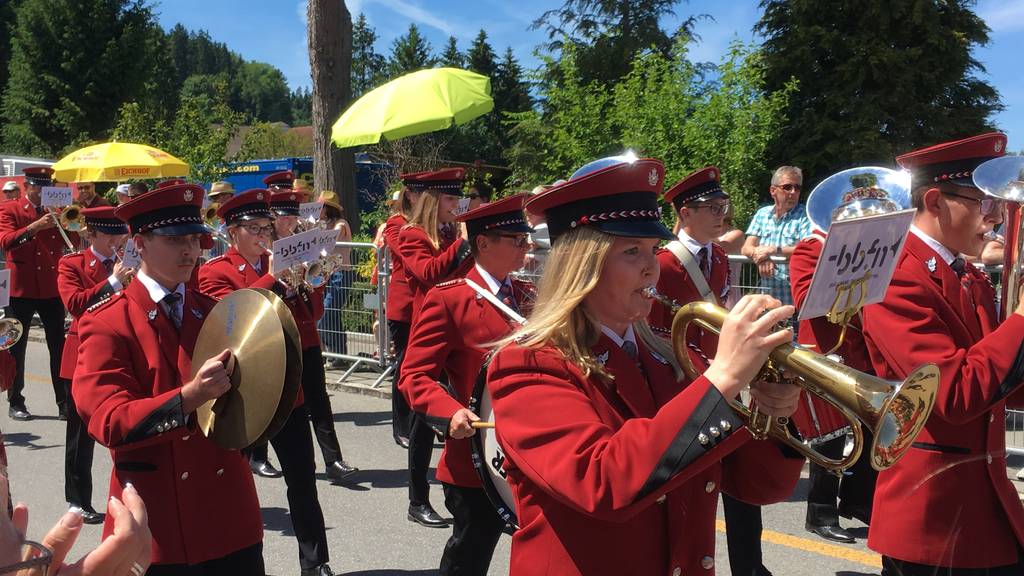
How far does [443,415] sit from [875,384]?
2.35 m

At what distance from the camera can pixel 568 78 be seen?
16.8m

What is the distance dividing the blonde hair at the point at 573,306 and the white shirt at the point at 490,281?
222 centimetres

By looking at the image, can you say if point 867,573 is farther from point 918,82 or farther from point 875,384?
point 918,82

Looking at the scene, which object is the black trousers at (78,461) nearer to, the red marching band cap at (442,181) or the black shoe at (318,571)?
the black shoe at (318,571)

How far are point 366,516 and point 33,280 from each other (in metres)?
4.98

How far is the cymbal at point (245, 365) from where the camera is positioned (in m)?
3.19

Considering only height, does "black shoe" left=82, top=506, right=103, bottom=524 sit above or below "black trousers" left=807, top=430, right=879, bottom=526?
below

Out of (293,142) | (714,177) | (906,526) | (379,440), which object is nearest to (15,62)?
(293,142)

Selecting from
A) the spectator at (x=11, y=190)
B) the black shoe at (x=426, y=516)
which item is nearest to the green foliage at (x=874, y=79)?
the spectator at (x=11, y=190)

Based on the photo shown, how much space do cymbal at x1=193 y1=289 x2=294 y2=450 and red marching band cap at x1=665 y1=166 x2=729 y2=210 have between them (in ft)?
9.41

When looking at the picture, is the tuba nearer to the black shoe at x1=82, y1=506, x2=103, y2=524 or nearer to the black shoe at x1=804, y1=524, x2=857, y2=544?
the black shoe at x1=804, y1=524, x2=857, y2=544

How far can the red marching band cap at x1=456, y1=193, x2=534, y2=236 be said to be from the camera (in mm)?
4699

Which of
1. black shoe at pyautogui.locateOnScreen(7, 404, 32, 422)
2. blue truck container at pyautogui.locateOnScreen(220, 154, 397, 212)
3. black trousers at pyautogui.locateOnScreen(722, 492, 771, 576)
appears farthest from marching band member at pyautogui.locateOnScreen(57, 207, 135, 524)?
blue truck container at pyautogui.locateOnScreen(220, 154, 397, 212)

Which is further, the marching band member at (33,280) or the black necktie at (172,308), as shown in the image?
the marching band member at (33,280)
